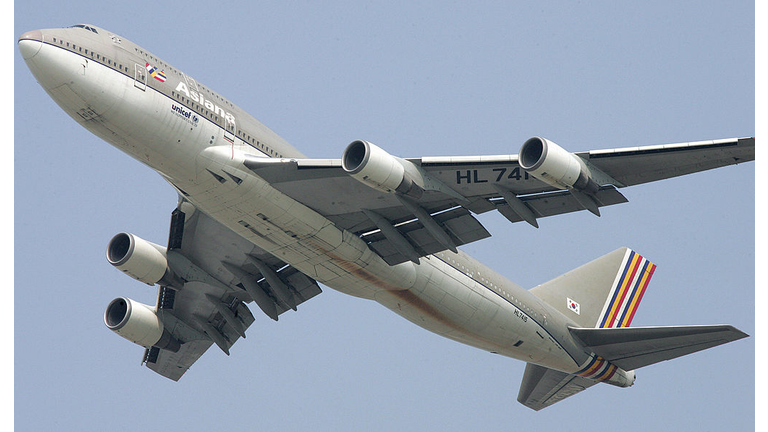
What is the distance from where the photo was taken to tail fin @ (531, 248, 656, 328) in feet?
124

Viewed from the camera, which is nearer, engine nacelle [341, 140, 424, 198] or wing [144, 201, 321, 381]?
engine nacelle [341, 140, 424, 198]

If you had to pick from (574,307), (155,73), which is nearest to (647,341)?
(574,307)

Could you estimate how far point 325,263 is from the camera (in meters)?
29.9

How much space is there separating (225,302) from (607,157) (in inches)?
690

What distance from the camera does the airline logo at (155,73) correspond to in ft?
87.6

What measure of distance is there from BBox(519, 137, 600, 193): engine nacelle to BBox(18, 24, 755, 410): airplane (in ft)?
0.14

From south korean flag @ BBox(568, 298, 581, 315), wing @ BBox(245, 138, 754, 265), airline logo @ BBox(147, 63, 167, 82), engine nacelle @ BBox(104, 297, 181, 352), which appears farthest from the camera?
south korean flag @ BBox(568, 298, 581, 315)

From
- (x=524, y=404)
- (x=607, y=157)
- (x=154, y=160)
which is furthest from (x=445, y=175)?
(x=524, y=404)

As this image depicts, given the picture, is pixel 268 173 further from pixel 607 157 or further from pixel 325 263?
pixel 607 157

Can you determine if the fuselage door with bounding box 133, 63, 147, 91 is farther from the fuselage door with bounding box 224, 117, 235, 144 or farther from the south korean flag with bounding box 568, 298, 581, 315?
the south korean flag with bounding box 568, 298, 581, 315

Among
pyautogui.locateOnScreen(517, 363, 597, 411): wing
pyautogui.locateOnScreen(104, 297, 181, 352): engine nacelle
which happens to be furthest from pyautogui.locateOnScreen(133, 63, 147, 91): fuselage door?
pyautogui.locateOnScreen(517, 363, 597, 411): wing

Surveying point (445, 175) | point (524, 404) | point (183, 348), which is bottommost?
point (183, 348)

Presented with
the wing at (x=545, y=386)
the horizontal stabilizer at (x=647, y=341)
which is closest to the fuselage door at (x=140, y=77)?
the horizontal stabilizer at (x=647, y=341)

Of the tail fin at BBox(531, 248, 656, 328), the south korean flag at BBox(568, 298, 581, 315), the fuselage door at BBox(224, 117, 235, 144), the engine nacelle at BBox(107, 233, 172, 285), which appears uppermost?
the tail fin at BBox(531, 248, 656, 328)
